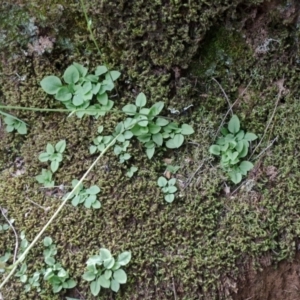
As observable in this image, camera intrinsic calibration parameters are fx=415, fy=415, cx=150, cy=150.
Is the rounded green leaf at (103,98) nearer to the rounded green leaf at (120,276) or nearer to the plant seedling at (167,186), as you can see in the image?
the plant seedling at (167,186)

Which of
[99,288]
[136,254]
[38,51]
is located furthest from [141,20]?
[99,288]

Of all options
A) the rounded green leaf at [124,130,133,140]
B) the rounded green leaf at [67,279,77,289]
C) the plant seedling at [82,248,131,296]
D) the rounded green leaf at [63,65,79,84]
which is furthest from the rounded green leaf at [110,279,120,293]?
the rounded green leaf at [63,65,79,84]

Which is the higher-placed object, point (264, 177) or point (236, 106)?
point (236, 106)

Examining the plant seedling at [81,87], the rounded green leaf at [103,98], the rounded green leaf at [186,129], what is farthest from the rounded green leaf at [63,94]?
the rounded green leaf at [186,129]

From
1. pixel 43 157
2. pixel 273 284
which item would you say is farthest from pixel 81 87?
pixel 273 284

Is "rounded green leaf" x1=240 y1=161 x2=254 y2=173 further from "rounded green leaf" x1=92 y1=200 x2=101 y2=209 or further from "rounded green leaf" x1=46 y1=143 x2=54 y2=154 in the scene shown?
"rounded green leaf" x1=46 y1=143 x2=54 y2=154

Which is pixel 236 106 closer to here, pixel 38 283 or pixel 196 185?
pixel 196 185

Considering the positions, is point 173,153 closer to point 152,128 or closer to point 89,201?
point 152,128
